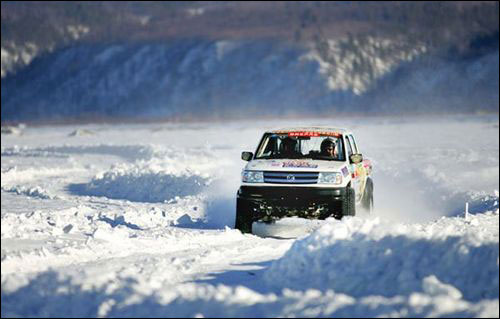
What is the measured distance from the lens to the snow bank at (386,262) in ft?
28.2

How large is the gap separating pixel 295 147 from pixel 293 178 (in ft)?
4.06

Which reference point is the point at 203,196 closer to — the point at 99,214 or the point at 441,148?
the point at 99,214

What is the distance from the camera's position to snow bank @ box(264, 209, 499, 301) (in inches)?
339

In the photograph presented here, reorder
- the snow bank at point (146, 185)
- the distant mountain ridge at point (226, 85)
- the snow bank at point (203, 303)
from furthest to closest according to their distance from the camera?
the distant mountain ridge at point (226, 85) < the snow bank at point (146, 185) < the snow bank at point (203, 303)

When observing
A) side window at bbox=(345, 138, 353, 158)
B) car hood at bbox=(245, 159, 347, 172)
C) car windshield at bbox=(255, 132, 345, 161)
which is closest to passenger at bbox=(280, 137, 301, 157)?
car windshield at bbox=(255, 132, 345, 161)

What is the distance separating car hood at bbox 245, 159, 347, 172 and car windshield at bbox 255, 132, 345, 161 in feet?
1.22

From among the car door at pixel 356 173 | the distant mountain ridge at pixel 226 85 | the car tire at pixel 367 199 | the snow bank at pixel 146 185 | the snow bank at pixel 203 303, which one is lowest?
the snow bank at pixel 146 185

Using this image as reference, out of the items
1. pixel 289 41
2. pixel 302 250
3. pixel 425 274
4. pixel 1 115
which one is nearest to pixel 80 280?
pixel 302 250

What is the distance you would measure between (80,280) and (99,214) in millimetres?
7594

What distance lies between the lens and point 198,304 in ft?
27.3

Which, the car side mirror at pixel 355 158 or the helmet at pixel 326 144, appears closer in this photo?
the car side mirror at pixel 355 158

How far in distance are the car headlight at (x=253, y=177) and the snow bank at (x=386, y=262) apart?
3.44 meters

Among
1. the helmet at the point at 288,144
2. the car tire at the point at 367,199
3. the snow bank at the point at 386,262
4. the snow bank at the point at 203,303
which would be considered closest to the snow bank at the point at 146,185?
the car tire at the point at 367,199

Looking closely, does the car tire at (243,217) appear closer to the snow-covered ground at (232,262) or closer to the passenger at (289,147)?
the snow-covered ground at (232,262)
